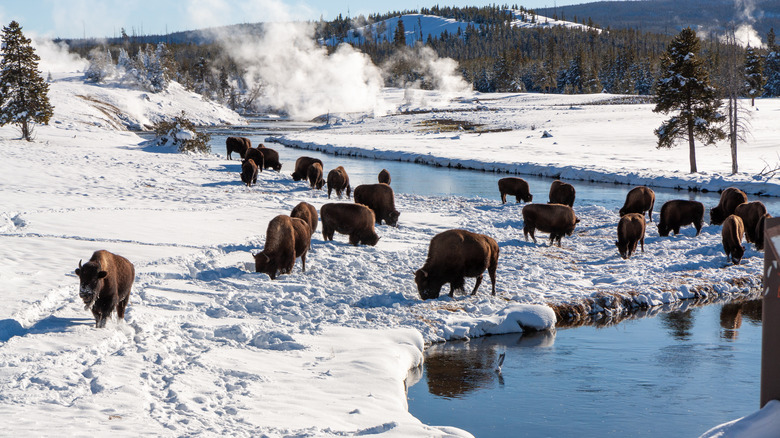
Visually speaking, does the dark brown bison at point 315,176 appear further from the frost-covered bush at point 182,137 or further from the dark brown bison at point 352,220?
the frost-covered bush at point 182,137

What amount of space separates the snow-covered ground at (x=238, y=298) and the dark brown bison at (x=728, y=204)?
3.38 feet

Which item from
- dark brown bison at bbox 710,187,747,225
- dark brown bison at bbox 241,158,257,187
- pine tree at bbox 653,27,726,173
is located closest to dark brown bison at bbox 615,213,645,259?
dark brown bison at bbox 710,187,747,225

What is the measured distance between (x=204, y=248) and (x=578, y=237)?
419 inches

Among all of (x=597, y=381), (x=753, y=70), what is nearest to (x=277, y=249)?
(x=597, y=381)

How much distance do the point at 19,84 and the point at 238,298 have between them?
35.0 metres

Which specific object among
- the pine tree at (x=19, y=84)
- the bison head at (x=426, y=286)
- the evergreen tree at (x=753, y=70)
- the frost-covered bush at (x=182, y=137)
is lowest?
the bison head at (x=426, y=286)

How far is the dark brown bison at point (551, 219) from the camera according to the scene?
18.3 meters

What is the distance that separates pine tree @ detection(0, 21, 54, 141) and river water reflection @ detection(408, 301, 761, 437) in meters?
36.1

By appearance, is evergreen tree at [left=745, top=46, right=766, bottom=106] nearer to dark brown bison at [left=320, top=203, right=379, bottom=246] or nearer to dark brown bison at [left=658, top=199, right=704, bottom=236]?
dark brown bison at [left=658, top=199, right=704, bottom=236]

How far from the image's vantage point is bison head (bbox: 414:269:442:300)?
41.1ft

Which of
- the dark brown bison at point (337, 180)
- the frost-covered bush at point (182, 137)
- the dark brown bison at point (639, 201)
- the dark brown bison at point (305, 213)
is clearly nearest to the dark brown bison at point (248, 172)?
the dark brown bison at point (337, 180)

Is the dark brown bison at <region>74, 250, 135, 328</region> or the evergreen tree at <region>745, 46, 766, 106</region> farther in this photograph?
the evergreen tree at <region>745, 46, 766, 106</region>

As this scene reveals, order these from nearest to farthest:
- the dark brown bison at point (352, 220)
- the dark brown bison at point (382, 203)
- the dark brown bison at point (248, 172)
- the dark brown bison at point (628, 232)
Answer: the dark brown bison at point (352, 220)
the dark brown bison at point (628, 232)
the dark brown bison at point (382, 203)
the dark brown bison at point (248, 172)

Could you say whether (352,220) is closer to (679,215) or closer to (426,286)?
(426,286)
